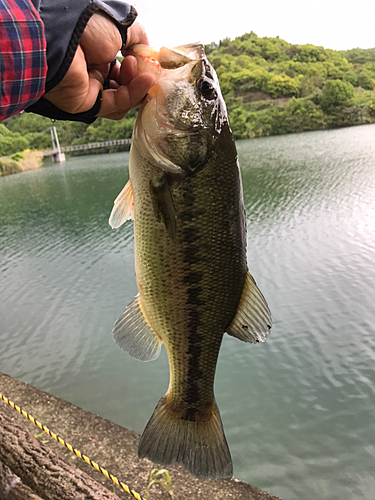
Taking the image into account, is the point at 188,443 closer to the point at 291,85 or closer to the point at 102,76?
the point at 102,76

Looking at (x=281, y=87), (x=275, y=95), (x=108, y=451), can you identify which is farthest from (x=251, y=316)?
(x=281, y=87)

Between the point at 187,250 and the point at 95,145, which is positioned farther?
the point at 95,145

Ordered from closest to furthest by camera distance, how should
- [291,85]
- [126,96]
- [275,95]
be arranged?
[126,96] → [275,95] → [291,85]

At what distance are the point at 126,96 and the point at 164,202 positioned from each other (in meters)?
0.45

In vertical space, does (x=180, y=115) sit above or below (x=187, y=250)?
above

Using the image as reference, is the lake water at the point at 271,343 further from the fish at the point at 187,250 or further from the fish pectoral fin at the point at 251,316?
the fish pectoral fin at the point at 251,316

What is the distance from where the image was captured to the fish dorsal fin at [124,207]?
150cm

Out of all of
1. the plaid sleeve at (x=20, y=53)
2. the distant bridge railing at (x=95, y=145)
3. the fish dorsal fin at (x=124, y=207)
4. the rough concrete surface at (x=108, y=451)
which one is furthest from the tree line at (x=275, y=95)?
the plaid sleeve at (x=20, y=53)

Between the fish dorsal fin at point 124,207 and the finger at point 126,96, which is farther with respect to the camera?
the fish dorsal fin at point 124,207

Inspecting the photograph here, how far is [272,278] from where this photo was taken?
8.28 metres

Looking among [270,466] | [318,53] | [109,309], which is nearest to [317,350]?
[270,466]

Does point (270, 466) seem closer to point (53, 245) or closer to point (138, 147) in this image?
point (138, 147)

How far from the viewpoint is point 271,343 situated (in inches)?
251

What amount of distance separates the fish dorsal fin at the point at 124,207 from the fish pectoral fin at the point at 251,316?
0.53 meters
